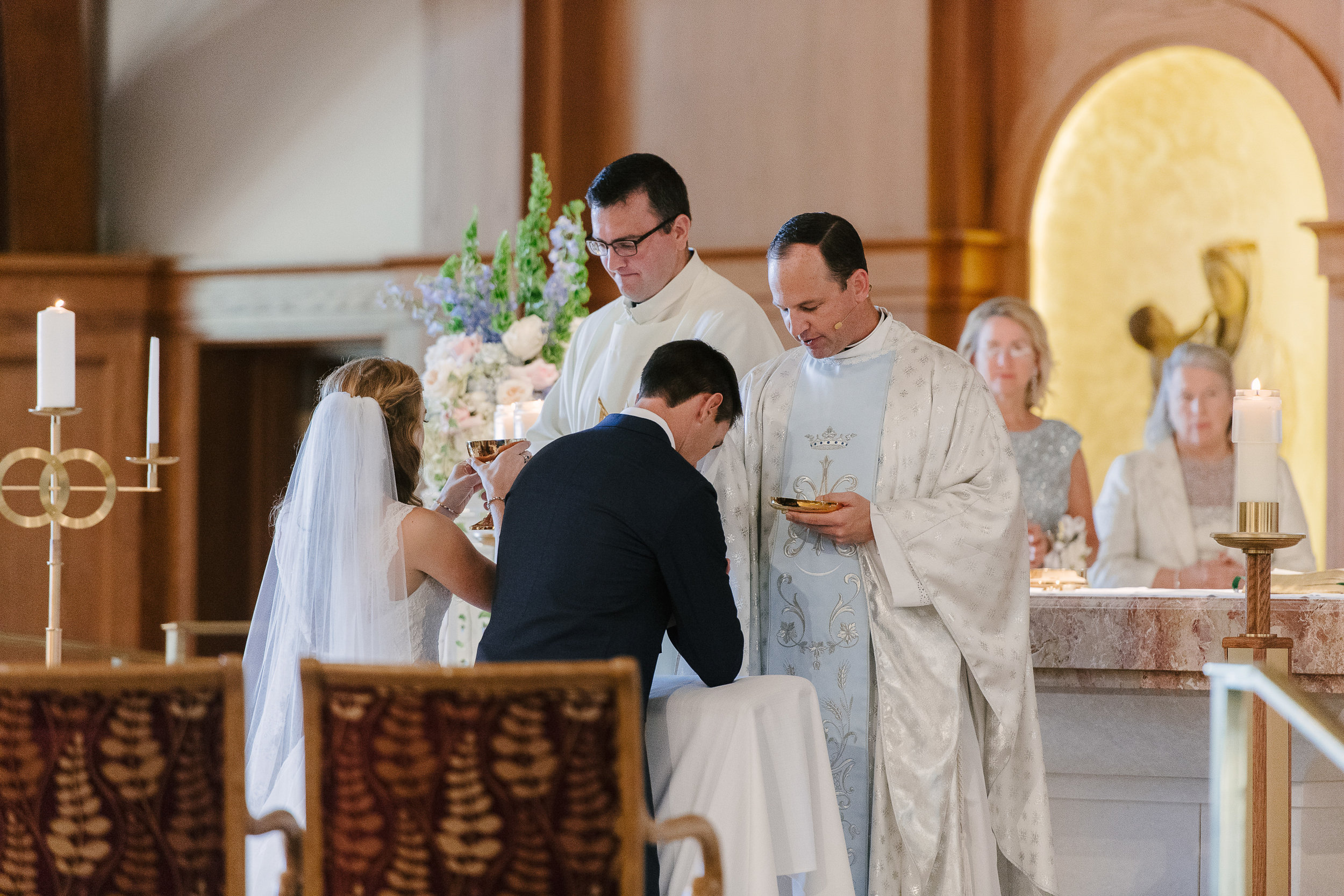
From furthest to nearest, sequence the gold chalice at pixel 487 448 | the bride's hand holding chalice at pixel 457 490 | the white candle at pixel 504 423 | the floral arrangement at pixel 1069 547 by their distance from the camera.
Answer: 1. the floral arrangement at pixel 1069 547
2. the white candle at pixel 504 423
3. the bride's hand holding chalice at pixel 457 490
4. the gold chalice at pixel 487 448

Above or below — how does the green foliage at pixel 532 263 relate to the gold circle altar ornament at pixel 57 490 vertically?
above

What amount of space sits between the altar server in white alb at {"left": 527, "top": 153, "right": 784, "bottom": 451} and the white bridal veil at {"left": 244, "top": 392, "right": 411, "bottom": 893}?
2.43 ft

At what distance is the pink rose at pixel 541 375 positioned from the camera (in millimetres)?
4859

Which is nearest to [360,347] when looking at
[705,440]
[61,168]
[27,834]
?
[61,168]

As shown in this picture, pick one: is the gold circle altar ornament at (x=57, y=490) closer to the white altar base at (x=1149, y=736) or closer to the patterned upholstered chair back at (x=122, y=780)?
the patterned upholstered chair back at (x=122, y=780)

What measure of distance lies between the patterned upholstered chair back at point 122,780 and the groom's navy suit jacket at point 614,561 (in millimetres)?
730

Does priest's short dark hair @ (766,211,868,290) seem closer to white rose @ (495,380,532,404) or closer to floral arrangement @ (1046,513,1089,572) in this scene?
white rose @ (495,380,532,404)

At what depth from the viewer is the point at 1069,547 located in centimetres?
563

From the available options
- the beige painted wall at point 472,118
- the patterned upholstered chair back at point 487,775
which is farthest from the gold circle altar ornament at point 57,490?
the beige painted wall at point 472,118

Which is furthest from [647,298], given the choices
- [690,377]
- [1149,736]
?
[1149,736]

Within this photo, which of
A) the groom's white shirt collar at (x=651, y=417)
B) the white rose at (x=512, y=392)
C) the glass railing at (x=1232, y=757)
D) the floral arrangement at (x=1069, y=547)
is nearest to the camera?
the glass railing at (x=1232, y=757)

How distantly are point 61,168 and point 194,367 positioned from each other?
124 cm

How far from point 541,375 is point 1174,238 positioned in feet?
12.2

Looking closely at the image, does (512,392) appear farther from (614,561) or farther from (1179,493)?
(1179,493)
